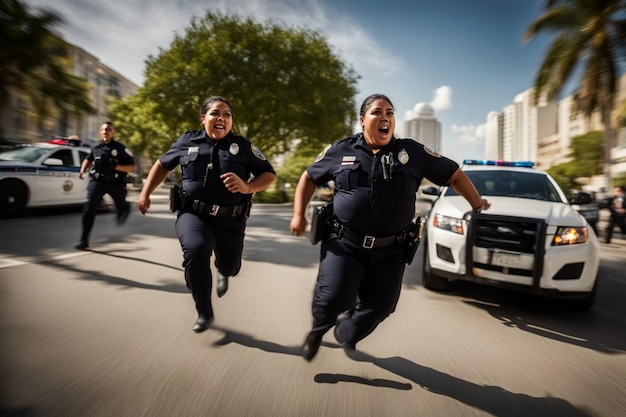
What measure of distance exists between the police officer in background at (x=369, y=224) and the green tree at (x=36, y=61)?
1.75 meters

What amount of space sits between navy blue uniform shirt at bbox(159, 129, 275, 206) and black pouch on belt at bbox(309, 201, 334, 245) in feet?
3.02

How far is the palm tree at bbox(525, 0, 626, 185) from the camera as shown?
13.4 m

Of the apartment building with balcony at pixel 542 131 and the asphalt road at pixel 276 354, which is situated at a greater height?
the apartment building with balcony at pixel 542 131

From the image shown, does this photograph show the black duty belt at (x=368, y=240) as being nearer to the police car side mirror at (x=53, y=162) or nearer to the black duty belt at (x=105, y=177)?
the black duty belt at (x=105, y=177)

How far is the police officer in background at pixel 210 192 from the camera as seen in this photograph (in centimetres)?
312

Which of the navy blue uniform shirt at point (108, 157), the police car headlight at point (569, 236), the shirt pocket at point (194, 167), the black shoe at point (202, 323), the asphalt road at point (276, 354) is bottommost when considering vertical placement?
the asphalt road at point (276, 354)

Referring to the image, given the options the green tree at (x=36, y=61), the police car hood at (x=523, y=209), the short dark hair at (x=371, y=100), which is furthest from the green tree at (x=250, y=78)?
the green tree at (x=36, y=61)

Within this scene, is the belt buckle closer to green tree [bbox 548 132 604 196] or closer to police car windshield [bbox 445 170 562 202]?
police car windshield [bbox 445 170 562 202]

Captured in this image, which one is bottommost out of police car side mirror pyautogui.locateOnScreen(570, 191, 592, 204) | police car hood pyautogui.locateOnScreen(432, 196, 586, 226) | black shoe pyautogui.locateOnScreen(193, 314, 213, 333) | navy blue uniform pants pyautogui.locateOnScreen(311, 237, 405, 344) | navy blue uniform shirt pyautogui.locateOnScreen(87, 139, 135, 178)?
black shoe pyautogui.locateOnScreen(193, 314, 213, 333)

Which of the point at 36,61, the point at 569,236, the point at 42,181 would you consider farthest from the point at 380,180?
the point at 42,181

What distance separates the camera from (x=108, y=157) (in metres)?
6.51

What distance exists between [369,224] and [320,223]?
364 mm

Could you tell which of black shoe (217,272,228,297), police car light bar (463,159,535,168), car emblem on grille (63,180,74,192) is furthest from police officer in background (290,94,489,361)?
car emblem on grille (63,180,74,192)

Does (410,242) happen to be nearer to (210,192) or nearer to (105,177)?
(210,192)
